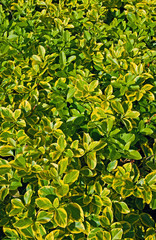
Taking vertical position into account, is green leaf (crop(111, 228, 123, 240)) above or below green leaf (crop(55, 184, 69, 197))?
below

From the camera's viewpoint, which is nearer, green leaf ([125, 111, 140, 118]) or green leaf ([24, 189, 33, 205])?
green leaf ([24, 189, 33, 205])

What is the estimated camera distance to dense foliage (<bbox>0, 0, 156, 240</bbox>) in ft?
4.29

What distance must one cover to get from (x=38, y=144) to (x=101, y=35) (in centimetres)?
126

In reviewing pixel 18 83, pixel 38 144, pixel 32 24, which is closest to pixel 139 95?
pixel 38 144

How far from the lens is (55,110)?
165cm

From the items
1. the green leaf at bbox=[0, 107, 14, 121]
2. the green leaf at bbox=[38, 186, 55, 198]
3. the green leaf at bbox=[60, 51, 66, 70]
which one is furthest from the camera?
the green leaf at bbox=[60, 51, 66, 70]

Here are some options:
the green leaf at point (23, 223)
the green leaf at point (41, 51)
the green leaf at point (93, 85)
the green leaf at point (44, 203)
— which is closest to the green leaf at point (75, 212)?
the green leaf at point (44, 203)

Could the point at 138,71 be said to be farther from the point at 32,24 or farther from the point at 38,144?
the point at 32,24

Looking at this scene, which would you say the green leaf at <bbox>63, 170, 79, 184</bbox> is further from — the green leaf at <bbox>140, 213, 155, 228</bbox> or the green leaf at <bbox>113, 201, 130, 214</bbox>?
the green leaf at <bbox>140, 213, 155, 228</bbox>

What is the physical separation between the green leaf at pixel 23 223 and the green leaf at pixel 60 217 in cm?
18

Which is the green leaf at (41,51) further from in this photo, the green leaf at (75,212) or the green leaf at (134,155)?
the green leaf at (75,212)

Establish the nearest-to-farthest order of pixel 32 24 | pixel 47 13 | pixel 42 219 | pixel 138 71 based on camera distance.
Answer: pixel 42 219 < pixel 138 71 < pixel 32 24 < pixel 47 13

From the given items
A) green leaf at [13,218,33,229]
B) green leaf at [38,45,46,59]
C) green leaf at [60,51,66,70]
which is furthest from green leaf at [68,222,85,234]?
green leaf at [38,45,46,59]

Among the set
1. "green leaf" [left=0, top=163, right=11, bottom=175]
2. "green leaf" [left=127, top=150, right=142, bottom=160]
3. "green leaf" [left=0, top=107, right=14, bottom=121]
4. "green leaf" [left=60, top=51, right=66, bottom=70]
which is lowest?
"green leaf" [left=127, top=150, right=142, bottom=160]
